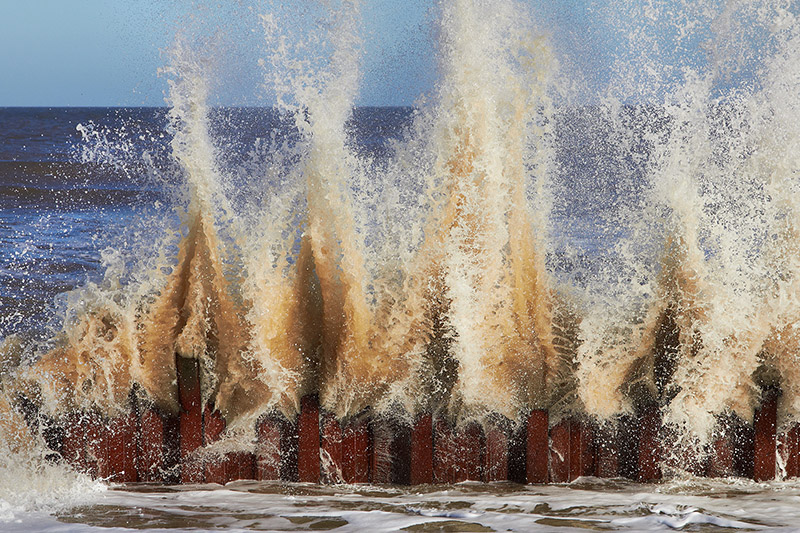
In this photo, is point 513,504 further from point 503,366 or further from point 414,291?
point 414,291

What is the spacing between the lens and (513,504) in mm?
3451

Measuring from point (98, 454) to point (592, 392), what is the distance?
2.66 m

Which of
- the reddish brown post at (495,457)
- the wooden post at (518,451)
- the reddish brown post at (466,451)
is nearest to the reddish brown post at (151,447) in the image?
the reddish brown post at (466,451)

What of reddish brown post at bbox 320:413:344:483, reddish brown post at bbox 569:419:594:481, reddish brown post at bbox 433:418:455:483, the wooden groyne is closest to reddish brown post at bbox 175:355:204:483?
the wooden groyne

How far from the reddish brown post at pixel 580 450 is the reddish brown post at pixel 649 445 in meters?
0.27

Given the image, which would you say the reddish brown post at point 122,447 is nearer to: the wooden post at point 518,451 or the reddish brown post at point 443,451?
the reddish brown post at point 443,451

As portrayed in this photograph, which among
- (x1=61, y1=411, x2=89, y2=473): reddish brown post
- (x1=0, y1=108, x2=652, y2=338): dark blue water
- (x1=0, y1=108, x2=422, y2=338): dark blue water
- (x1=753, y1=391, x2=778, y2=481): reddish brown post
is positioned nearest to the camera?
(x1=61, y1=411, x2=89, y2=473): reddish brown post

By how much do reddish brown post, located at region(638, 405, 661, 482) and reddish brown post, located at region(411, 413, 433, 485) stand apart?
3.75 ft

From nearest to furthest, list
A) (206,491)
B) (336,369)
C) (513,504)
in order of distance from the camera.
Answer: (513,504)
(206,491)
(336,369)

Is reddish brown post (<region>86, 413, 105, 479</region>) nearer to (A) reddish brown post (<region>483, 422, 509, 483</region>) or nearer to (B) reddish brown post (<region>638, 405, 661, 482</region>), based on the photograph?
(A) reddish brown post (<region>483, 422, 509, 483</region>)

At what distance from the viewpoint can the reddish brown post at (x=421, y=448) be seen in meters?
3.75

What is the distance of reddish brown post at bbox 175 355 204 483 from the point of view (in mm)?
3730

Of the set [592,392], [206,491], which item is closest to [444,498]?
[592,392]

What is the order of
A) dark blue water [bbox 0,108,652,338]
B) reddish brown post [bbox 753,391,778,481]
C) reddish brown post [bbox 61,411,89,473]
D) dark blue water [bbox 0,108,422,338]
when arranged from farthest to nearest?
dark blue water [bbox 0,108,422,338], dark blue water [bbox 0,108,652,338], reddish brown post [bbox 753,391,778,481], reddish brown post [bbox 61,411,89,473]
